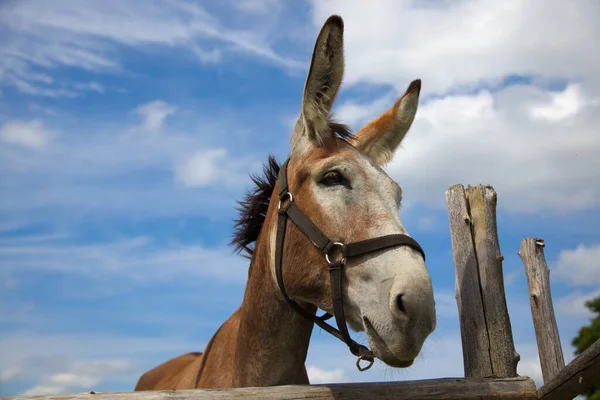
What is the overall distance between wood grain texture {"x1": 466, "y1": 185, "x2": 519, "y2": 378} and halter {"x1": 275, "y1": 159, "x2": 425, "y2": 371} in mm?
1063

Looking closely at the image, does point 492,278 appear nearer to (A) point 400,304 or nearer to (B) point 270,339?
(A) point 400,304

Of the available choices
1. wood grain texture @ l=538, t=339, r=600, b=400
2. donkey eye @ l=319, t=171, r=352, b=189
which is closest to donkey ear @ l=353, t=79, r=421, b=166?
donkey eye @ l=319, t=171, r=352, b=189

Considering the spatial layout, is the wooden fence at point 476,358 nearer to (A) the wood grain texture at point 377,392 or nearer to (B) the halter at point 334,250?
(A) the wood grain texture at point 377,392

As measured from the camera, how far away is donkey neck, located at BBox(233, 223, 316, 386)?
11.1 feet

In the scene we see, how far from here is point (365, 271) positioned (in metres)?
2.85

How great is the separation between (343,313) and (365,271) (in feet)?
0.91

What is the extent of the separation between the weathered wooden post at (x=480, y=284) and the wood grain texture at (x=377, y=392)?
0.70 ft

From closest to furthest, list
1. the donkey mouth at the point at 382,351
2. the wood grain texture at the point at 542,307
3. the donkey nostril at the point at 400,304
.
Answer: the donkey nostril at the point at 400,304, the donkey mouth at the point at 382,351, the wood grain texture at the point at 542,307

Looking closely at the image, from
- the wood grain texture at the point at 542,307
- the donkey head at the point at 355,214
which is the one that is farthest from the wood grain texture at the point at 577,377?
the wood grain texture at the point at 542,307

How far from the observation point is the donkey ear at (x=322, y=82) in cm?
334

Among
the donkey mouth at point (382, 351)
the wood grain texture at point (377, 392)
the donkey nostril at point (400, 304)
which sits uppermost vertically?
the donkey nostril at point (400, 304)

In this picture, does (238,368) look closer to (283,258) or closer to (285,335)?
(285,335)

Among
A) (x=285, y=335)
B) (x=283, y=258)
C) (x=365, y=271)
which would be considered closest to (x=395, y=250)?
(x=365, y=271)

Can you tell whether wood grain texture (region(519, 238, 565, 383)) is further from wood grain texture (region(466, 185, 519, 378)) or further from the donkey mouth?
the donkey mouth
